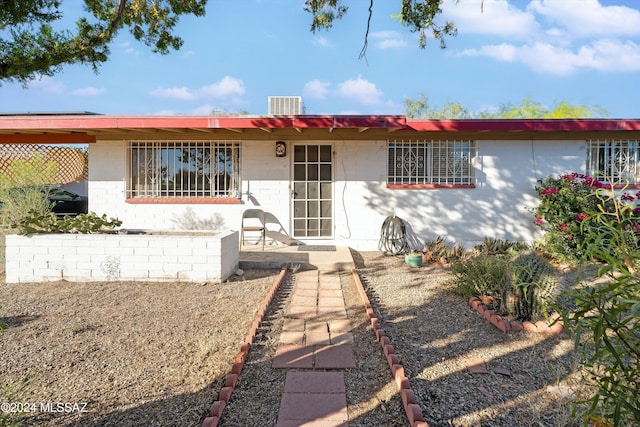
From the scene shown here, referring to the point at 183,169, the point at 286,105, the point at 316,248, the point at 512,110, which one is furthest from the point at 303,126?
the point at 512,110

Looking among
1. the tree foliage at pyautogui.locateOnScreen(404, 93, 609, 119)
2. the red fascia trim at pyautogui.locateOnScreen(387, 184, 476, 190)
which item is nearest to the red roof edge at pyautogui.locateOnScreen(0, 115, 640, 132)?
the red fascia trim at pyautogui.locateOnScreen(387, 184, 476, 190)

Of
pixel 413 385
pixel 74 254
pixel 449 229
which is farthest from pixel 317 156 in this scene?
pixel 413 385

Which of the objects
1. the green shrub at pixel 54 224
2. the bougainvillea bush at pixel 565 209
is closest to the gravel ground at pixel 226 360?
the green shrub at pixel 54 224

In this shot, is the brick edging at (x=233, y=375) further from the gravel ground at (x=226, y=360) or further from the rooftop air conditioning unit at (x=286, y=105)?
the rooftop air conditioning unit at (x=286, y=105)

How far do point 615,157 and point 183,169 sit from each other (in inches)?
352

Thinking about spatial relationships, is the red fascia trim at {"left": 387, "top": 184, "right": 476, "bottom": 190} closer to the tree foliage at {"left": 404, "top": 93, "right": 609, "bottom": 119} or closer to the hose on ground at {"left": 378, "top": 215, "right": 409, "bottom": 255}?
the hose on ground at {"left": 378, "top": 215, "right": 409, "bottom": 255}

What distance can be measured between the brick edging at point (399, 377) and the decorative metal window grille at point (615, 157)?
21.7 ft

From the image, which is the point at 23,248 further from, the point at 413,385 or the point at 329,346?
the point at 413,385

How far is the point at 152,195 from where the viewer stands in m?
8.64

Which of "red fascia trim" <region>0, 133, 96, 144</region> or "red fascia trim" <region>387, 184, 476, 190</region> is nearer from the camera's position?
"red fascia trim" <region>387, 184, 476, 190</region>

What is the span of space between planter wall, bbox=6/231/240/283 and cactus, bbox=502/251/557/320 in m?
3.72

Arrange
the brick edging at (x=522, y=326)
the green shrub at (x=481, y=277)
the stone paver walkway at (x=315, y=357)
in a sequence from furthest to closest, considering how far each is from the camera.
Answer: the green shrub at (x=481, y=277) < the brick edging at (x=522, y=326) < the stone paver walkway at (x=315, y=357)

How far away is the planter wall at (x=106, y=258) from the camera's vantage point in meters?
5.82

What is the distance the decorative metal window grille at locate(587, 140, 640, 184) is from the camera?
328 inches
